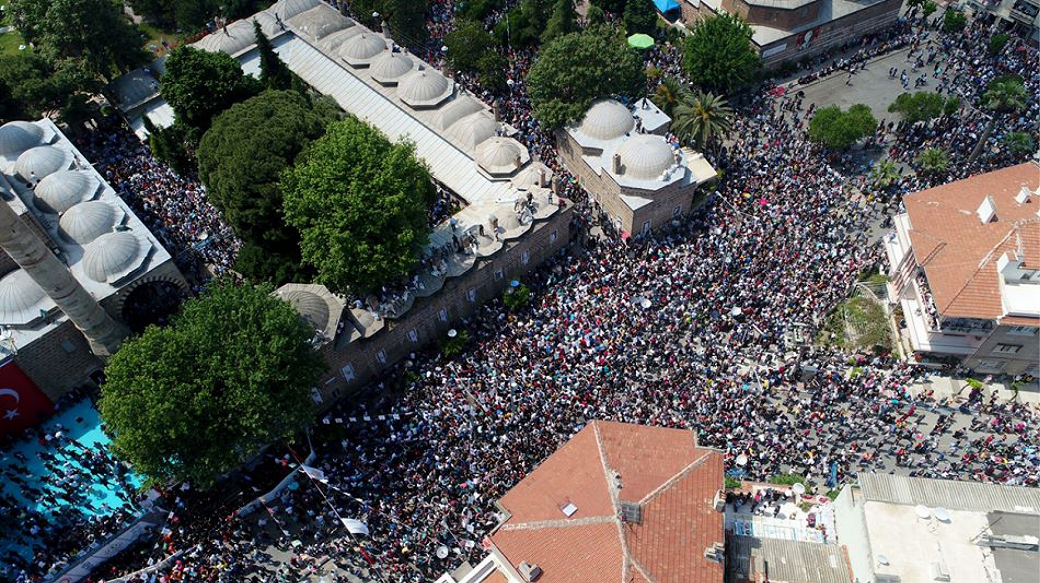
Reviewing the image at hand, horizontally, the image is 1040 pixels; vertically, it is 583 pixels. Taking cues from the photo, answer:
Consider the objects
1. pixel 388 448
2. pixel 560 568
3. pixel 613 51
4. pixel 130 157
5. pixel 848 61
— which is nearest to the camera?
pixel 560 568

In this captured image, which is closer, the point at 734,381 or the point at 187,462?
the point at 187,462

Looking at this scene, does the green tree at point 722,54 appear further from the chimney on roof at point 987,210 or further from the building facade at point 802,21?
the chimney on roof at point 987,210

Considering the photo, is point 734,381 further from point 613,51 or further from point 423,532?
point 613,51

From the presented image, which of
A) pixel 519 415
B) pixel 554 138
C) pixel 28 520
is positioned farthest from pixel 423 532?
pixel 554 138

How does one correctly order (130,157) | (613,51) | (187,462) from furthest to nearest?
(130,157)
(613,51)
(187,462)

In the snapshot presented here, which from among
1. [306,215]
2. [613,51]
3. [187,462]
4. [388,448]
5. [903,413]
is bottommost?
[187,462]

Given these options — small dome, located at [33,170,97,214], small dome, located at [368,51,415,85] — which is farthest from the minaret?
small dome, located at [368,51,415,85]

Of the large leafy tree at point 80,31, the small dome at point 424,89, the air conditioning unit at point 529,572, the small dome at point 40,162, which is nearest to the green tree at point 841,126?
the small dome at point 424,89
